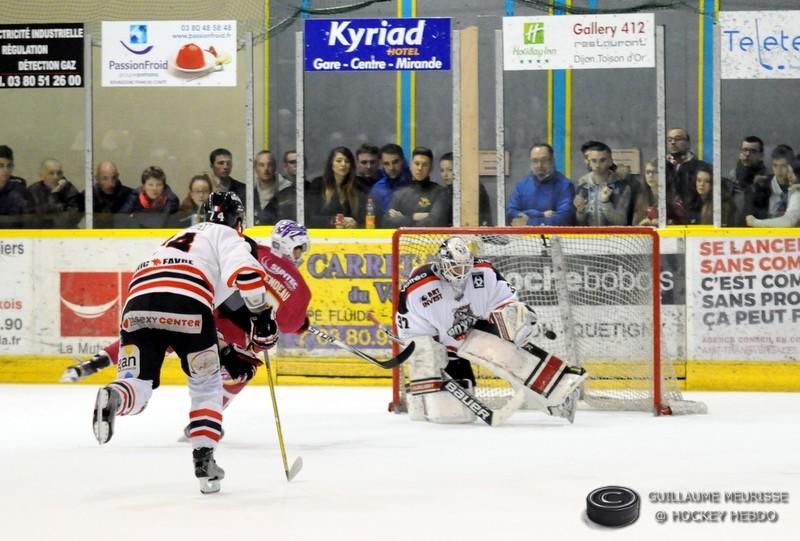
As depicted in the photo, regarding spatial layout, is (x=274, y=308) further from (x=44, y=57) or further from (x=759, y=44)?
(x=759, y=44)

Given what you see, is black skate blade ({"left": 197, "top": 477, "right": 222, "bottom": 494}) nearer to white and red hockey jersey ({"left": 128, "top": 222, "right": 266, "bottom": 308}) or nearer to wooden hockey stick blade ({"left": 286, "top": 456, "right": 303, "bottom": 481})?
wooden hockey stick blade ({"left": 286, "top": 456, "right": 303, "bottom": 481})

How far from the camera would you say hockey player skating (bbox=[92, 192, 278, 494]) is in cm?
441

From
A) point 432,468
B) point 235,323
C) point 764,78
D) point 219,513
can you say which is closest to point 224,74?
point 235,323

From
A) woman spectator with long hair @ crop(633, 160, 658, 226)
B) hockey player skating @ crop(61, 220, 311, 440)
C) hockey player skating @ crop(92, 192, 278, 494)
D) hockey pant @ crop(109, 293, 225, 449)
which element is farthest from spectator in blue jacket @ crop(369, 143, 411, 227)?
hockey pant @ crop(109, 293, 225, 449)

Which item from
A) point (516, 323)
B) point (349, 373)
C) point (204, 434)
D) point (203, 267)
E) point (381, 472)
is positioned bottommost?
point (381, 472)

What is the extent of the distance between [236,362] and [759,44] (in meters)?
3.81

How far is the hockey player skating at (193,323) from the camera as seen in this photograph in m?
4.41

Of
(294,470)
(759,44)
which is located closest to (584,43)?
(759,44)

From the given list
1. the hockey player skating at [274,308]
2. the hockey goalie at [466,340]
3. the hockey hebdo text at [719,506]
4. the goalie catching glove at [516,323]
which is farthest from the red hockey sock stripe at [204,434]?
the goalie catching glove at [516,323]

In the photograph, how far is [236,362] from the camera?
565 cm

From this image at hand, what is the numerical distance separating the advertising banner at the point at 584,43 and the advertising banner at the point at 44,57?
8.86 feet

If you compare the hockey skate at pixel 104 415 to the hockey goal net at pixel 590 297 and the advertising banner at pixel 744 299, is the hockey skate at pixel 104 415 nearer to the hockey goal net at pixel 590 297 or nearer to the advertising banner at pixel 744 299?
Answer: the hockey goal net at pixel 590 297

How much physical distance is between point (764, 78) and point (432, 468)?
145 inches

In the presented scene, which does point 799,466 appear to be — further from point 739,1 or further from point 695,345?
point 739,1
